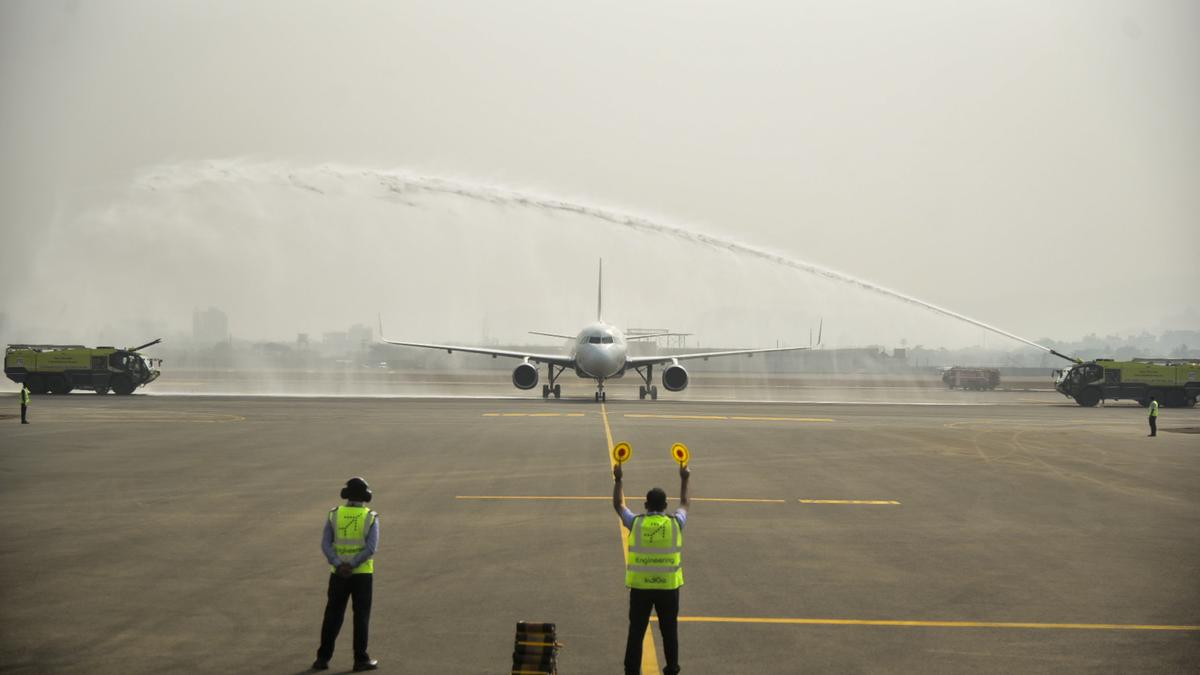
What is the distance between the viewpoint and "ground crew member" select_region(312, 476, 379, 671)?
34.4ft

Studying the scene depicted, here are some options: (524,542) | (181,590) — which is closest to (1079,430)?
(524,542)

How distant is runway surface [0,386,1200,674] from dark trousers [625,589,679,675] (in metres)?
0.90

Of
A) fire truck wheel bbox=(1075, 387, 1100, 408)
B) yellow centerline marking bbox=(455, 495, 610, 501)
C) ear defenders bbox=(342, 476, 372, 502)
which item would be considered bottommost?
yellow centerline marking bbox=(455, 495, 610, 501)

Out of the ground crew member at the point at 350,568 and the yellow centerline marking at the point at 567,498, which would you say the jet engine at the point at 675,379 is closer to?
the yellow centerline marking at the point at 567,498

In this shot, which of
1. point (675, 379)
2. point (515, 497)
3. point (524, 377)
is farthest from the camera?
point (675, 379)

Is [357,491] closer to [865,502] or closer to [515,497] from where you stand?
[515,497]

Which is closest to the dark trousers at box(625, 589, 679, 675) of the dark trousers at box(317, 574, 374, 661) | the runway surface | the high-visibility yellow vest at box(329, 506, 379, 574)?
the runway surface

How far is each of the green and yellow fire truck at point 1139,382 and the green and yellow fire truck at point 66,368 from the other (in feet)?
202

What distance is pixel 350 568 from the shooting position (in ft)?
34.8

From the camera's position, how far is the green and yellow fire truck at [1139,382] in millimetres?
63625

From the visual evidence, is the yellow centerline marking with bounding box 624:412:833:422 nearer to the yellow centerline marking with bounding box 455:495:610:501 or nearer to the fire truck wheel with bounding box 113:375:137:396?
the yellow centerline marking with bounding box 455:495:610:501

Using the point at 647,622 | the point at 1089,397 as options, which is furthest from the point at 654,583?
the point at 1089,397

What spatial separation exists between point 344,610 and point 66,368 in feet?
198

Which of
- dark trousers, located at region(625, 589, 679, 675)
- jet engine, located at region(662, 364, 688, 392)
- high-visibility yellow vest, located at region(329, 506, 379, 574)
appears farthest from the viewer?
jet engine, located at region(662, 364, 688, 392)
